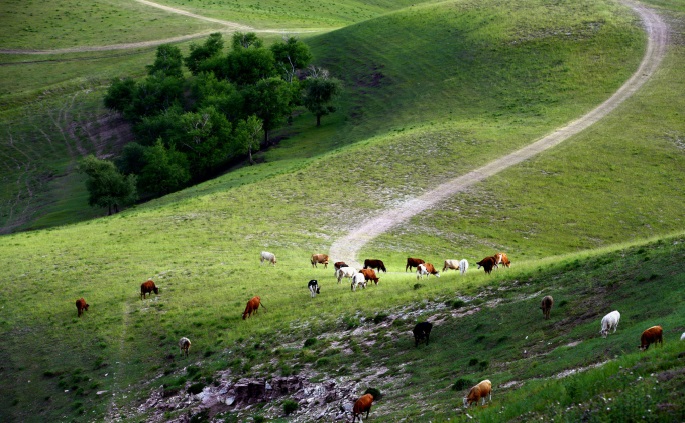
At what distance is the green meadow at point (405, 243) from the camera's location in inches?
933

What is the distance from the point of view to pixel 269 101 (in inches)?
3848

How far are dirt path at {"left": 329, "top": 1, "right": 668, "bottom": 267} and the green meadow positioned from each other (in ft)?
4.35

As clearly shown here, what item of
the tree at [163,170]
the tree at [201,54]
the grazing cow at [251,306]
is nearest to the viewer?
the grazing cow at [251,306]

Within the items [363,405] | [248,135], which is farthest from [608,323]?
[248,135]

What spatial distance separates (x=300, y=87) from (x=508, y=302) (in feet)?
274

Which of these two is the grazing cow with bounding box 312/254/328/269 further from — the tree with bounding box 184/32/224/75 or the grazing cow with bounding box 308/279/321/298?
the tree with bounding box 184/32/224/75

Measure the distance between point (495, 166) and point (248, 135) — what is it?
37195 millimetres

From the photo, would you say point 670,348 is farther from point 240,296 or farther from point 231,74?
point 231,74

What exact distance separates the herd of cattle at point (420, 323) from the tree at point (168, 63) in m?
87.1

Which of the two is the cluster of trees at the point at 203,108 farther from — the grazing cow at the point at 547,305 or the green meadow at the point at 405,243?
the grazing cow at the point at 547,305

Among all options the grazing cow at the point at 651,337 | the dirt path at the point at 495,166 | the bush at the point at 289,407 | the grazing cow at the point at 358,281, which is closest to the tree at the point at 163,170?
the dirt path at the point at 495,166

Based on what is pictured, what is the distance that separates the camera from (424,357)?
85.7ft

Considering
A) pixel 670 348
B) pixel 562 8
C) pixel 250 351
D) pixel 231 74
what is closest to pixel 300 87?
pixel 231 74

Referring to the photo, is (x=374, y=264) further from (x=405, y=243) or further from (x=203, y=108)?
(x=203, y=108)
